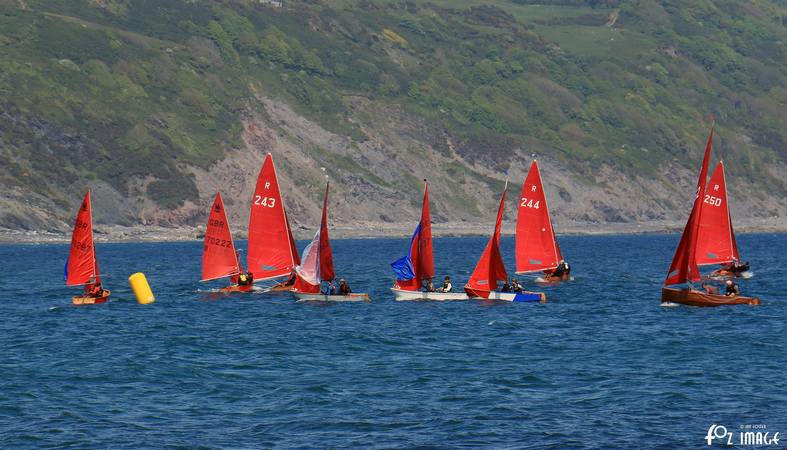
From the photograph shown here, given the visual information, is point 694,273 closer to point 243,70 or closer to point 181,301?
point 181,301

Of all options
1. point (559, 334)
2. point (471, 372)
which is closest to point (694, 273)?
point (559, 334)

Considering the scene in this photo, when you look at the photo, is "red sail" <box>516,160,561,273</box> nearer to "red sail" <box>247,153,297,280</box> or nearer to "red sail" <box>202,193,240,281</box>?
"red sail" <box>247,153,297,280</box>

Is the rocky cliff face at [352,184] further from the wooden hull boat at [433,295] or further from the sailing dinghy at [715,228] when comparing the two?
the wooden hull boat at [433,295]

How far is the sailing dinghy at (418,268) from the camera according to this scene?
6650 centimetres

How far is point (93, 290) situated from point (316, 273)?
40.8 feet

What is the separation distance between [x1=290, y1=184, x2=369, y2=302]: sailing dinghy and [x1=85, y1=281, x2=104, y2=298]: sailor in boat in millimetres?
10625

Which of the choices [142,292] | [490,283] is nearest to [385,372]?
[490,283]

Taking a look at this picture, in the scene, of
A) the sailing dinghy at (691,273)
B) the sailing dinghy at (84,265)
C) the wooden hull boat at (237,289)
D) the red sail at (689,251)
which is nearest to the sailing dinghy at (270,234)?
the wooden hull boat at (237,289)

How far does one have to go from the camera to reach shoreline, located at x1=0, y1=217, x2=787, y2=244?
14388cm

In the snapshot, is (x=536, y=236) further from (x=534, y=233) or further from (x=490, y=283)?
(x=490, y=283)

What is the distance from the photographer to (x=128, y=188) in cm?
16075

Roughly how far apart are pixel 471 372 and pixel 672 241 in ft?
435

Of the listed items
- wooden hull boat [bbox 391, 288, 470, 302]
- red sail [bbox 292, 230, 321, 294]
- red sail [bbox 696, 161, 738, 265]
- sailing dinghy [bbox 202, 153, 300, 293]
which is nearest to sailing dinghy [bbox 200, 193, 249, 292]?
sailing dinghy [bbox 202, 153, 300, 293]

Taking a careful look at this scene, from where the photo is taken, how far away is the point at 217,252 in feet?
242
